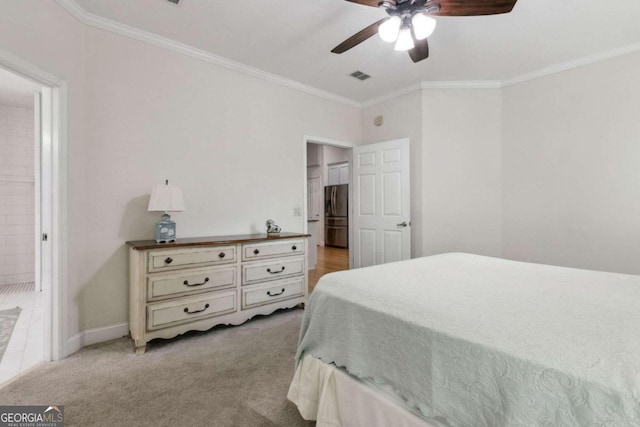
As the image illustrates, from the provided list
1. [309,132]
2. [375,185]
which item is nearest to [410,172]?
[375,185]

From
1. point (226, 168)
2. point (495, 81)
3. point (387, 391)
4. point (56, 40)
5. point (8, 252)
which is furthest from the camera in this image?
point (8, 252)

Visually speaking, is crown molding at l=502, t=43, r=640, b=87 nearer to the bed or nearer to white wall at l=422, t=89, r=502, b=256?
white wall at l=422, t=89, r=502, b=256

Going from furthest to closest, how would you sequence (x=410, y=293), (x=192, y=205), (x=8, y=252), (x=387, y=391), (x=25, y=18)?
(x=8, y=252), (x=192, y=205), (x=25, y=18), (x=410, y=293), (x=387, y=391)

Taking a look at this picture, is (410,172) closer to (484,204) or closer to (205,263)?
(484,204)

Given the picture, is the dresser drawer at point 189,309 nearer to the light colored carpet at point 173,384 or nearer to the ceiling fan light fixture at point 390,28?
the light colored carpet at point 173,384

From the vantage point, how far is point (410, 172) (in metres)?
3.98

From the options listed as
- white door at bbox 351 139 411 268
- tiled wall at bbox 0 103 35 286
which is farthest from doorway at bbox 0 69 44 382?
white door at bbox 351 139 411 268

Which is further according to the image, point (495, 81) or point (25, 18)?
point (495, 81)

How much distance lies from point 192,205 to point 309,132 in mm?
1792

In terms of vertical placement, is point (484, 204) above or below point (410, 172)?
below

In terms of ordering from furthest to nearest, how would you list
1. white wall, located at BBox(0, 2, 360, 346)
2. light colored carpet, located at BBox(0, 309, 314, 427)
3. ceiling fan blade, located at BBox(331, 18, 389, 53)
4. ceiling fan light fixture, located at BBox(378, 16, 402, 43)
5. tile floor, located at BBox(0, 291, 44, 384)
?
white wall, located at BBox(0, 2, 360, 346)
tile floor, located at BBox(0, 291, 44, 384)
ceiling fan blade, located at BBox(331, 18, 389, 53)
ceiling fan light fixture, located at BBox(378, 16, 402, 43)
light colored carpet, located at BBox(0, 309, 314, 427)

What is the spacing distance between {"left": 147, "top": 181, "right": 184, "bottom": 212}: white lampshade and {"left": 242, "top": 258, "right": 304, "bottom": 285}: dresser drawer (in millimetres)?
807

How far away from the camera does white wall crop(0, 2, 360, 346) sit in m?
2.31

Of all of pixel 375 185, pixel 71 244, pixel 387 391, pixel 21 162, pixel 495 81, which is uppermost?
pixel 495 81
